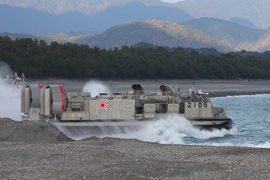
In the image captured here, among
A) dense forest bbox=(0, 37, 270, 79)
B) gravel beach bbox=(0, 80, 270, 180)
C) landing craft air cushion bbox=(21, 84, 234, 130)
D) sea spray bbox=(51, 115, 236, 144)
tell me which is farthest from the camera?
dense forest bbox=(0, 37, 270, 79)

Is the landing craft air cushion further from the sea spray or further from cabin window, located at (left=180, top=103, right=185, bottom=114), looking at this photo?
the sea spray

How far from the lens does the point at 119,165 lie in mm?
17578

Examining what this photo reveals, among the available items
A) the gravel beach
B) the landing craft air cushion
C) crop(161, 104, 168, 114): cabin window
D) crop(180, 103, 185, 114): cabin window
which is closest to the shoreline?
the gravel beach

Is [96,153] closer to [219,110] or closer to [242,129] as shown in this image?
[219,110]

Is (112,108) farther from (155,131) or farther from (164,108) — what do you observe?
(164,108)

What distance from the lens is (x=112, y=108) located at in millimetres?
33188

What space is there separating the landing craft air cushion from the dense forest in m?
52.1

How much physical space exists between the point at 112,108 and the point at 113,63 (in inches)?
2956

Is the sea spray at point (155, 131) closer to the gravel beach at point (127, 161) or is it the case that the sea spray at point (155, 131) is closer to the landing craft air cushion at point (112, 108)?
the landing craft air cushion at point (112, 108)

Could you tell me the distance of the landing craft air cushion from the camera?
106 feet

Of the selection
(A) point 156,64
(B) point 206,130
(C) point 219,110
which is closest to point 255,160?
(B) point 206,130

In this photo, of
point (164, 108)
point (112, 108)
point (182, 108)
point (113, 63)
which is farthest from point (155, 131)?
point (113, 63)

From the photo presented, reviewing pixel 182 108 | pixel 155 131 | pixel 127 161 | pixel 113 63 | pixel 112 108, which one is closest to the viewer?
pixel 127 161

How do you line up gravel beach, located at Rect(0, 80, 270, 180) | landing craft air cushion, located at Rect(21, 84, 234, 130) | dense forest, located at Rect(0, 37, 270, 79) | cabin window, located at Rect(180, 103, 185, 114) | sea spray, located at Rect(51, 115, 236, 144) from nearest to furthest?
1. gravel beach, located at Rect(0, 80, 270, 180)
2. sea spray, located at Rect(51, 115, 236, 144)
3. landing craft air cushion, located at Rect(21, 84, 234, 130)
4. cabin window, located at Rect(180, 103, 185, 114)
5. dense forest, located at Rect(0, 37, 270, 79)
